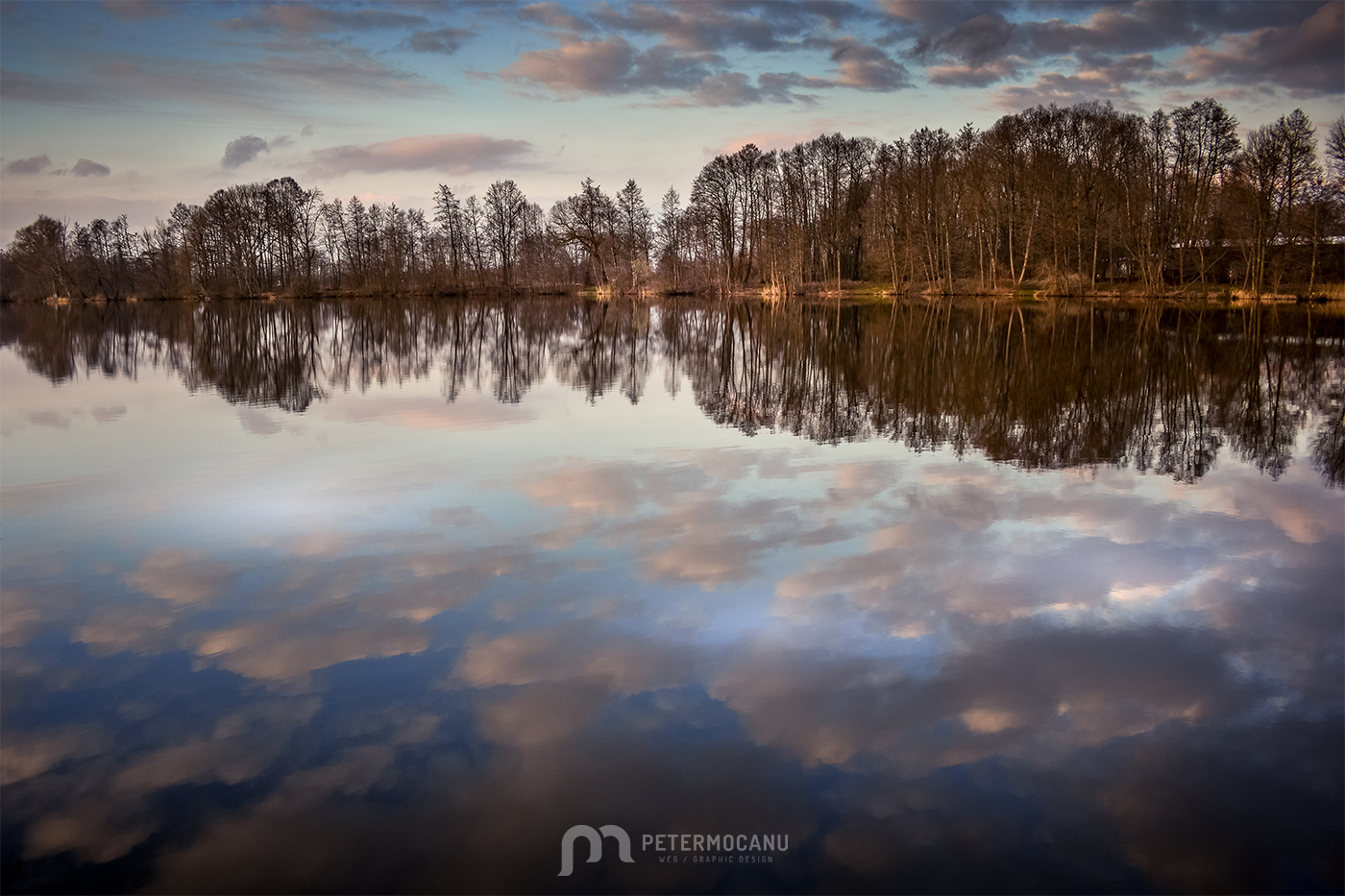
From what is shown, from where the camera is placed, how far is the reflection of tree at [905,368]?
12422 mm

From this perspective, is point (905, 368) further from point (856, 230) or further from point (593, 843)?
point (856, 230)

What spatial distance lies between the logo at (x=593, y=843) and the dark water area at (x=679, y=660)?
0.02 m

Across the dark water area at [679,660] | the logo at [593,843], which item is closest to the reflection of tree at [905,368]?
the dark water area at [679,660]

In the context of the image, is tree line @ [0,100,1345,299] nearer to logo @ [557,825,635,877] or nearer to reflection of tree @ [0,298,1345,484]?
reflection of tree @ [0,298,1345,484]

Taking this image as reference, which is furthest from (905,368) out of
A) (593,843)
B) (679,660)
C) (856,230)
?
(856,230)

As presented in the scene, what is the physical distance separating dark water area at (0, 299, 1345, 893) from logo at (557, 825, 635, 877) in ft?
0.06

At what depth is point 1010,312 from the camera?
4138cm

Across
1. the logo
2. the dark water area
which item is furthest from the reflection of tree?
the logo

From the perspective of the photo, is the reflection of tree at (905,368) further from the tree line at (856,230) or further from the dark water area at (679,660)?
the tree line at (856,230)

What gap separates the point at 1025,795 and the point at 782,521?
169 inches

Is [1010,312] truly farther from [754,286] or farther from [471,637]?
[471,637]

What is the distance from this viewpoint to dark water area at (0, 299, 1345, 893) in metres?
3.60

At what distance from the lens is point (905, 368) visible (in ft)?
64.5

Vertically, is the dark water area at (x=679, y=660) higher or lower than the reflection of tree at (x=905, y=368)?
lower
